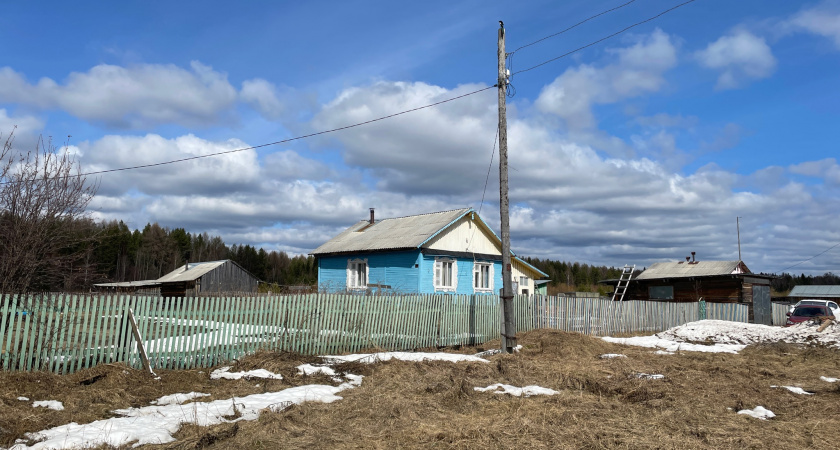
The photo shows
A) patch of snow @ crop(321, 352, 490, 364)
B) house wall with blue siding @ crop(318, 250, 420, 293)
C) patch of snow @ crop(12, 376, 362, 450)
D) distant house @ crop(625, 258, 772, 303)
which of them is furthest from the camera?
distant house @ crop(625, 258, 772, 303)

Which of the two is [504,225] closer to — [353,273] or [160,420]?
[160,420]

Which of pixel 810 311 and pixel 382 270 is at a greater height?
pixel 382 270

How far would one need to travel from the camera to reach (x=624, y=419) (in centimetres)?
709

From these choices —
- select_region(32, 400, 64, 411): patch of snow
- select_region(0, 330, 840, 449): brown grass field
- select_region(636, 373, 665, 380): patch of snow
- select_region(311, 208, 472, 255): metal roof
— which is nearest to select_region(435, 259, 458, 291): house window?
select_region(311, 208, 472, 255): metal roof

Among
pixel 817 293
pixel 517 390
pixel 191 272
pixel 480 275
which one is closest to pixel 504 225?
pixel 517 390

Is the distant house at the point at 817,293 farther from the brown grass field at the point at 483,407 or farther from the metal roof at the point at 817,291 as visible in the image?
the brown grass field at the point at 483,407

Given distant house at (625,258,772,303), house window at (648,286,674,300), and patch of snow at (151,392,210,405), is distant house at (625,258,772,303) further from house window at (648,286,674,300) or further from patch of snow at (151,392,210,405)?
patch of snow at (151,392,210,405)

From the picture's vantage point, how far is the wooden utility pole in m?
14.1

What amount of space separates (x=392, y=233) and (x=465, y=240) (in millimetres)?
3500

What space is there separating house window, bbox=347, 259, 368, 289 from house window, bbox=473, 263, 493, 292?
5215mm

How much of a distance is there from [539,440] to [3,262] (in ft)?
33.2

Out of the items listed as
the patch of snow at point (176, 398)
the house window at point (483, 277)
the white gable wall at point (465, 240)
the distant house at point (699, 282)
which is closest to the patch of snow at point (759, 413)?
the patch of snow at point (176, 398)

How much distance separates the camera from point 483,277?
28.6 m

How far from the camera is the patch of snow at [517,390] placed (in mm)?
8953
